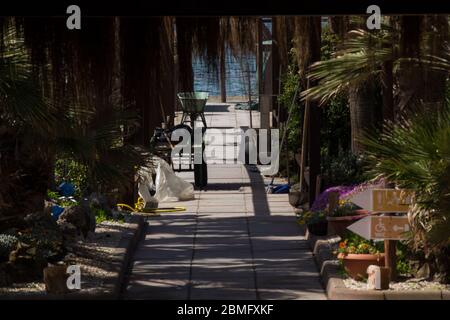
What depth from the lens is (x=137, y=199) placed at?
17734 mm

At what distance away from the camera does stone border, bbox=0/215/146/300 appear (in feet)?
31.8

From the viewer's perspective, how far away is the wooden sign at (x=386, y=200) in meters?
9.34

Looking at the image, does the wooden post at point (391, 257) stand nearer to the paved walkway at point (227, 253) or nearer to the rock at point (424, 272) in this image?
the rock at point (424, 272)

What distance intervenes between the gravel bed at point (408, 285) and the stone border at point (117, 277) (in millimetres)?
2316

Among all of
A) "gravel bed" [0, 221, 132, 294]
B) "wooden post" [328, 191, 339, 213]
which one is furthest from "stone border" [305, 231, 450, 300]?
"gravel bed" [0, 221, 132, 294]

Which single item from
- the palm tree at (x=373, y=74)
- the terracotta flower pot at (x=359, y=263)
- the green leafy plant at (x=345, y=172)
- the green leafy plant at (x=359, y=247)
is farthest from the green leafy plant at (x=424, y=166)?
the green leafy plant at (x=345, y=172)

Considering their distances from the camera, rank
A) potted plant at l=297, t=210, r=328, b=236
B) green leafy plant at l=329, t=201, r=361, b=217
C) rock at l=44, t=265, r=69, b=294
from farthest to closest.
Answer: potted plant at l=297, t=210, r=328, b=236
green leafy plant at l=329, t=201, r=361, b=217
rock at l=44, t=265, r=69, b=294

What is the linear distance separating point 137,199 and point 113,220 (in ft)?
8.55

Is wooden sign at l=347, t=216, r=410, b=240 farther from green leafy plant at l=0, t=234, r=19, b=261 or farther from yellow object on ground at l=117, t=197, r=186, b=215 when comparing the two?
yellow object on ground at l=117, t=197, r=186, b=215

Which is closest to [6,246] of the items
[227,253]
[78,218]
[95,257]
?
[95,257]

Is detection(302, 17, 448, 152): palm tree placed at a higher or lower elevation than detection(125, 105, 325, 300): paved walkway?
higher

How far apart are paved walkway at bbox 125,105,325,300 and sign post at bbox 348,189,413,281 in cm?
125
